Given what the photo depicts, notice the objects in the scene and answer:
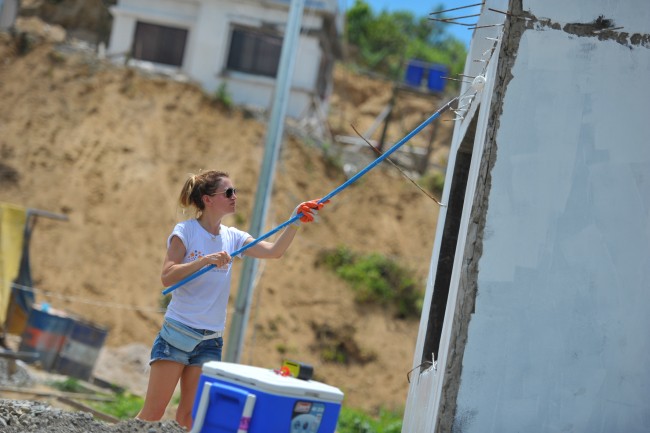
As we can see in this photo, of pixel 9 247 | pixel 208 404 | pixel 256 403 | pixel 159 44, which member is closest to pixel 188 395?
pixel 208 404

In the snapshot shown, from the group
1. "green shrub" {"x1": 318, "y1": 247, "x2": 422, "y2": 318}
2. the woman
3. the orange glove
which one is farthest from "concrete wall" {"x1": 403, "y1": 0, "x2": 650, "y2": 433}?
"green shrub" {"x1": 318, "y1": 247, "x2": 422, "y2": 318}

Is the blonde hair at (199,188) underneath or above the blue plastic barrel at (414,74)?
underneath

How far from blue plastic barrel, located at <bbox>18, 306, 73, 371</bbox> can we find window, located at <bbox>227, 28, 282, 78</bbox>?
37.9 ft

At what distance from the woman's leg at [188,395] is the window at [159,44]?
20.5 metres

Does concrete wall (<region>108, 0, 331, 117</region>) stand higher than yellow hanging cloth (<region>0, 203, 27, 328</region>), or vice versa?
concrete wall (<region>108, 0, 331, 117</region>)

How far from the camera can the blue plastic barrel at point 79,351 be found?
1435 centimetres

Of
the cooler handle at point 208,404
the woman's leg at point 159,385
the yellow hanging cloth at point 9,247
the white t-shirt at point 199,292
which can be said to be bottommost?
the yellow hanging cloth at point 9,247

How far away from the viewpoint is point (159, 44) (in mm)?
25125

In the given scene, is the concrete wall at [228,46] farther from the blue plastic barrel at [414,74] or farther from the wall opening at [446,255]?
the wall opening at [446,255]

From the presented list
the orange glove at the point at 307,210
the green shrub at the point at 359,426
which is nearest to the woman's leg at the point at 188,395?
the orange glove at the point at 307,210

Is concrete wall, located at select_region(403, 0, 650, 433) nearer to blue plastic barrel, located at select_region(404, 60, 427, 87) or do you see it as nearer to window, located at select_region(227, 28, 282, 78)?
window, located at select_region(227, 28, 282, 78)

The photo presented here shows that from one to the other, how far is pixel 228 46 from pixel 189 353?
19917 mm

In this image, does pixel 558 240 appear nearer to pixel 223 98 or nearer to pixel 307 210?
pixel 307 210

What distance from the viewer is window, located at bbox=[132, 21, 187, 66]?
25.0 metres
